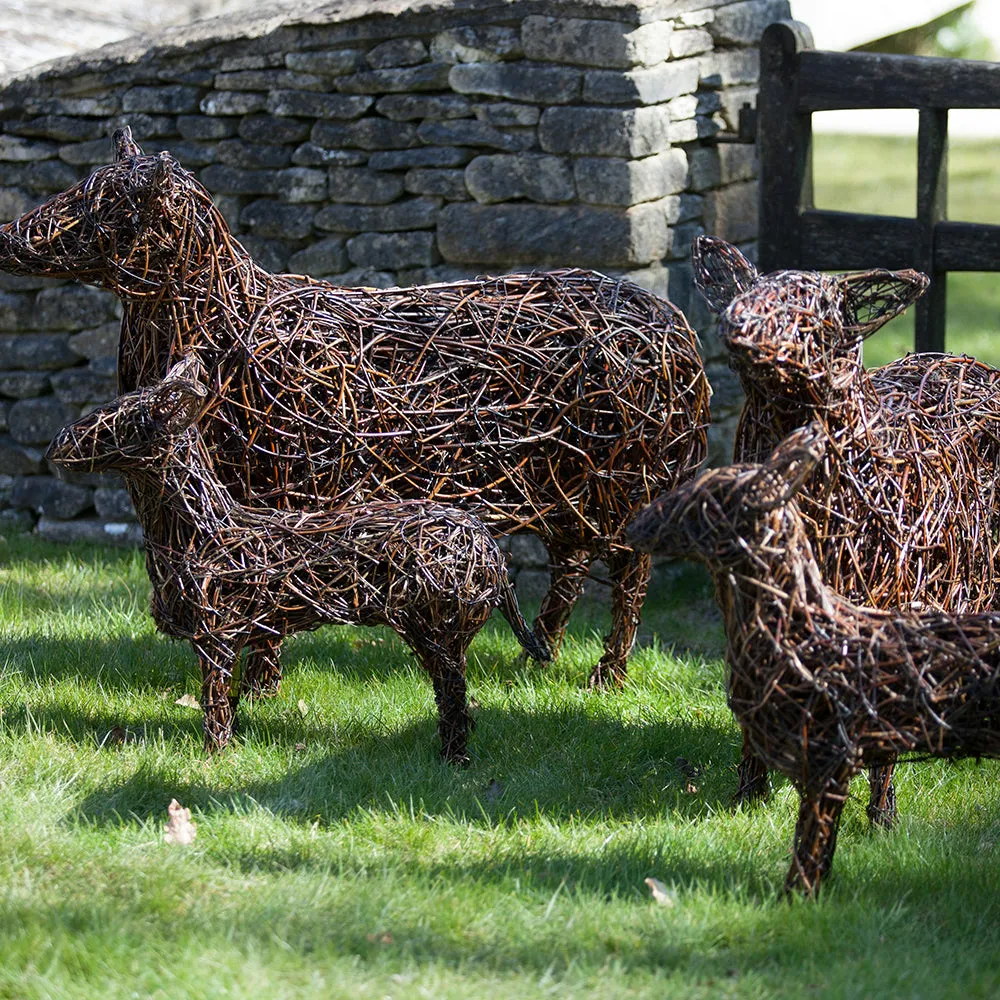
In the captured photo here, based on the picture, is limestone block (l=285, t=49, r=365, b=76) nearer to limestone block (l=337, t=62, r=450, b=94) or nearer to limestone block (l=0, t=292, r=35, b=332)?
limestone block (l=337, t=62, r=450, b=94)

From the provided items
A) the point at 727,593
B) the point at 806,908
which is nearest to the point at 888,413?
the point at 727,593

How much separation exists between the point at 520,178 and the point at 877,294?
2.40 m

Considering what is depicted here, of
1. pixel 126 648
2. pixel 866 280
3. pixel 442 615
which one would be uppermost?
pixel 866 280

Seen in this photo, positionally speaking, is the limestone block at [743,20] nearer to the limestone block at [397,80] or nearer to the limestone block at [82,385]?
the limestone block at [397,80]

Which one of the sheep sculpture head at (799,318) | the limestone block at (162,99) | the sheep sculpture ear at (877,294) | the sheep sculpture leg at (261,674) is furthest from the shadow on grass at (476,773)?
the limestone block at (162,99)

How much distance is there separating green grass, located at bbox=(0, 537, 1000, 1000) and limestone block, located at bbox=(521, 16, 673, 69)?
8.01ft

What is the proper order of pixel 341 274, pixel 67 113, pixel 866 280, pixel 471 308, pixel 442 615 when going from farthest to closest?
1. pixel 67 113
2. pixel 341 274
3. pixel 471 308
4. pixel 442 615
5. pixel 866 280

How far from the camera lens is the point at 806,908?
314 centimetres

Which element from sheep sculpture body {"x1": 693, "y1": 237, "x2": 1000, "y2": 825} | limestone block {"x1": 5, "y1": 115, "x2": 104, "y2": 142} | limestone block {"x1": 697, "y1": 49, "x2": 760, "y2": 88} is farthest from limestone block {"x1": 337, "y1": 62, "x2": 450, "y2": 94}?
sheep sculpture body {"x1": 693, "y1": 237, "x2": 1000, "y2": 825}

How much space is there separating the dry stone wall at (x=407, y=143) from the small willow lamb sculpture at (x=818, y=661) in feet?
8.51

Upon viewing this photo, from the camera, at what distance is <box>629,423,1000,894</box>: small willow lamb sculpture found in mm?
3025

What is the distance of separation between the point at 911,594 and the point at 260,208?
376 centimetres

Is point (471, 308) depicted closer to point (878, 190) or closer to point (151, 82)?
point (151, 82)

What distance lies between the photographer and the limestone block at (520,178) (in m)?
5.46
